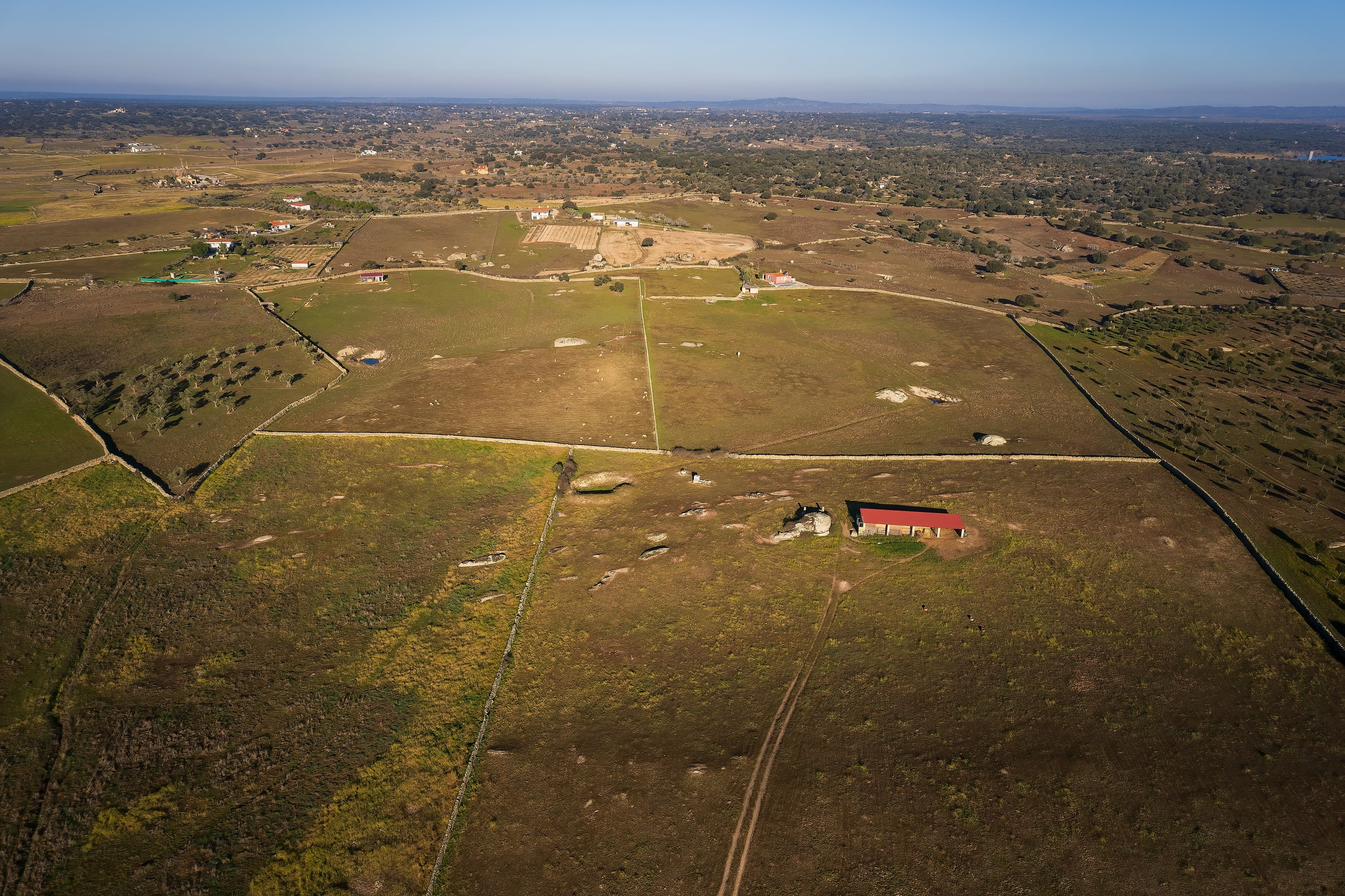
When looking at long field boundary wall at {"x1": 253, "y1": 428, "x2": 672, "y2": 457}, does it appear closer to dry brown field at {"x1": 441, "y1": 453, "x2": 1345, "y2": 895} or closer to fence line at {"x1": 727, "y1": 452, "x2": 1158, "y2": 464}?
fence line at {"x1": 727, "y1": 452, "x2": 1158, "y2": 464}

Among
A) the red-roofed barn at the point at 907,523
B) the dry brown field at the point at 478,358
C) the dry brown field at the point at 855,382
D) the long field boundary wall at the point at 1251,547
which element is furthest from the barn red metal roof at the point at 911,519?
the dry brown field at the point at 478,358

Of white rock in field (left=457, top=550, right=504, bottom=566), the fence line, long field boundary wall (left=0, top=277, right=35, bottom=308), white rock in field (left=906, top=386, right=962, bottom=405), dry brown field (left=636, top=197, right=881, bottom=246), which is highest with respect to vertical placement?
dry brown field (left=636, top=197, right=881, bottom=246)

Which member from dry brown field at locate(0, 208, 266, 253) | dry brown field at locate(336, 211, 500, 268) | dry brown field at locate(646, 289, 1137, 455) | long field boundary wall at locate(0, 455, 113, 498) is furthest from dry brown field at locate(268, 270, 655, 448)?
dry brown field at locate(0, 208, 266, 253)

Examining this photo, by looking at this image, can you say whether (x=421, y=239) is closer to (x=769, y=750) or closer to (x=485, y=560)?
(x=485, y=560)

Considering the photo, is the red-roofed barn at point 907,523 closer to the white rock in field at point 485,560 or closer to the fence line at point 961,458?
the fence line at point 961,458

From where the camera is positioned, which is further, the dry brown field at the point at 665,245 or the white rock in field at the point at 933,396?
the dry brown field at the point at 665,245

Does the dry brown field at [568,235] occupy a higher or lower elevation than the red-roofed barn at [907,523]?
higher
